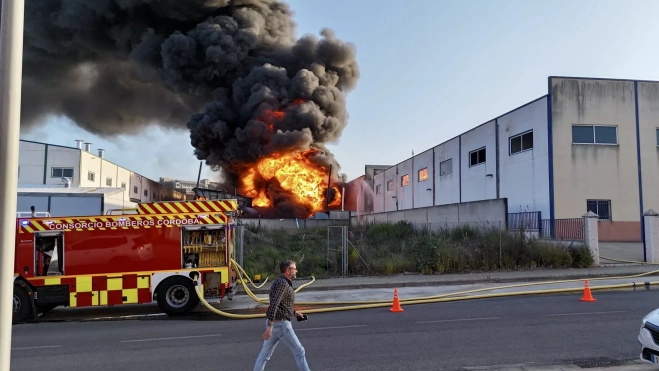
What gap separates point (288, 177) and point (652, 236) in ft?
86.9

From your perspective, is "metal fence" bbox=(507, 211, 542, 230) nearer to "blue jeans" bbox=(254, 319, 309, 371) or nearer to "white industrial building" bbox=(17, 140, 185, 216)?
"white industrial building" bbox=(17, 140, 185, 216)

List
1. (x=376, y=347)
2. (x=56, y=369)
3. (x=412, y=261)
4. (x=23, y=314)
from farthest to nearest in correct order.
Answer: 1. (x=412, y=261)
2. (x=23, y=314)
3. (x=376, y=347)
4. (x=56, y=369)

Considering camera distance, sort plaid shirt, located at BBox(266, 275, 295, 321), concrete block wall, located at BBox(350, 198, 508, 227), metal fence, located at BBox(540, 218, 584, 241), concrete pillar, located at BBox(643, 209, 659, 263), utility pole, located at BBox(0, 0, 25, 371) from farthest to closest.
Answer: concrete block wall, located at BBox(350, 198, 508, 227)
metal fence, located at BBox(540, 218, 584, 241)
concrete pillar, located at BBox(643, 209, 659, 263)
plaid shirt, located at BBox(266, 275, 295, 321)
utility pole, located at BBox(0, 0, 25, 371)

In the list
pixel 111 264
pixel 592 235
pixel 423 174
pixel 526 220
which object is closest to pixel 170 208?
pixel 111 264

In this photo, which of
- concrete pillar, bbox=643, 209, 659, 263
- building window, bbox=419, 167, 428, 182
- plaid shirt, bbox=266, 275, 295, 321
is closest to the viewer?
plaid shirt, bbox=266, 275, 295, 321

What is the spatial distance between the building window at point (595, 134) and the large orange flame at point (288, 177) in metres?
20.9

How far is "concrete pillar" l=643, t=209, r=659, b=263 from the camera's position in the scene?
50.9ft

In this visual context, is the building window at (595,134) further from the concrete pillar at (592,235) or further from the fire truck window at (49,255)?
the fire truck window at (49,255)

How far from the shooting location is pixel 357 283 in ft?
42.2

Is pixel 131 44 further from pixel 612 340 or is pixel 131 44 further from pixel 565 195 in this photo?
pixel 612 340

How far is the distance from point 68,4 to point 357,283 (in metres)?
33.4

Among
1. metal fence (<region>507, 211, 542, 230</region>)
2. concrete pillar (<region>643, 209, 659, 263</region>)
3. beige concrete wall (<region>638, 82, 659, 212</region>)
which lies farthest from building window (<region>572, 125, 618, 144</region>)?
concrete pillar (<region>643, 209, 659, 263</region>)

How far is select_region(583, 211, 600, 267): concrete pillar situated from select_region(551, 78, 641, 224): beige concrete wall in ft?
15.4

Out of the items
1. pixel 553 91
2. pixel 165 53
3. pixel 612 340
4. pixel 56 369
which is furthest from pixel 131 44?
pixel 612 340
